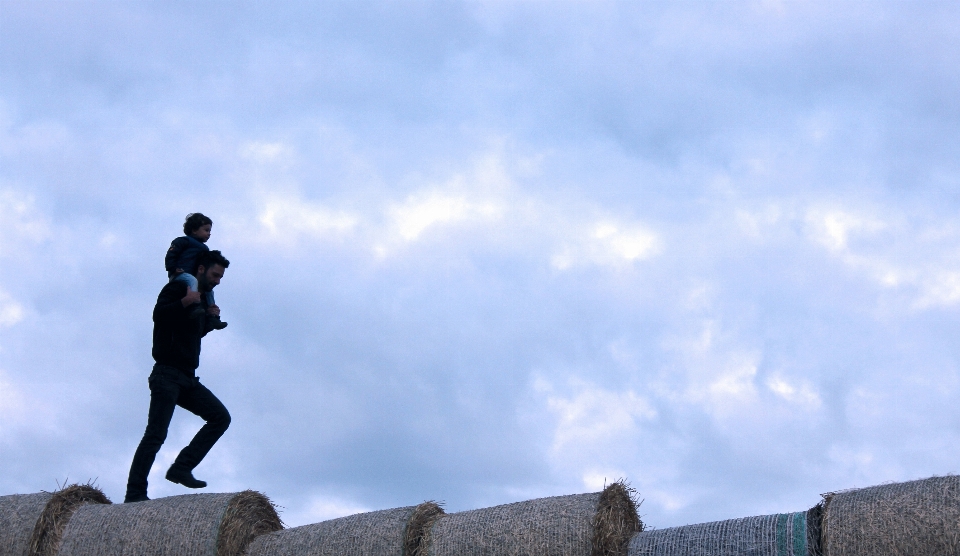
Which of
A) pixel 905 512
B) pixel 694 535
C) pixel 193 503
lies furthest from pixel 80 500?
pixel 905 512

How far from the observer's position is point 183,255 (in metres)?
9.64

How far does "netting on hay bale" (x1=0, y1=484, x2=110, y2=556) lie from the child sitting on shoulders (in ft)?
5.90

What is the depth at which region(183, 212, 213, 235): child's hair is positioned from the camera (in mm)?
9797

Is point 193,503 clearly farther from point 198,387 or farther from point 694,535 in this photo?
point 694,535

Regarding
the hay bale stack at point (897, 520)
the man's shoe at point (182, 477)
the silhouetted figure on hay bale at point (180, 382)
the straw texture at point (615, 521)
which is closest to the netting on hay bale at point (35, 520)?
the silhouetted figure on hay bale at point (180, 382)

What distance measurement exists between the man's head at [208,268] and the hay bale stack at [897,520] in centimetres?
522

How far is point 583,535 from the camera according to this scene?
7.83 metres

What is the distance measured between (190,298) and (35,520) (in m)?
2.07

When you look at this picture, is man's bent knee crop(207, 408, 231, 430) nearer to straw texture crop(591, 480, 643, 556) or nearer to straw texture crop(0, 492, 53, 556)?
straw texture crop(0, 492, 53, 556)

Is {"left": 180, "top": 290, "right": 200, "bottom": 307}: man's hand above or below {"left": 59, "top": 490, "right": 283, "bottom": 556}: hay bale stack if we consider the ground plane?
above

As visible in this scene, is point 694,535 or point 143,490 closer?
point 694,535

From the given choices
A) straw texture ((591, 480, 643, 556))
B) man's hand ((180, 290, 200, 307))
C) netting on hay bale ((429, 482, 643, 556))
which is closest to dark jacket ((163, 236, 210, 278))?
man's hand ((180, 290, 200, 307))

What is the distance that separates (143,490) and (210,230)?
224 cm

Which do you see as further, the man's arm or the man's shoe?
the man's shoe
